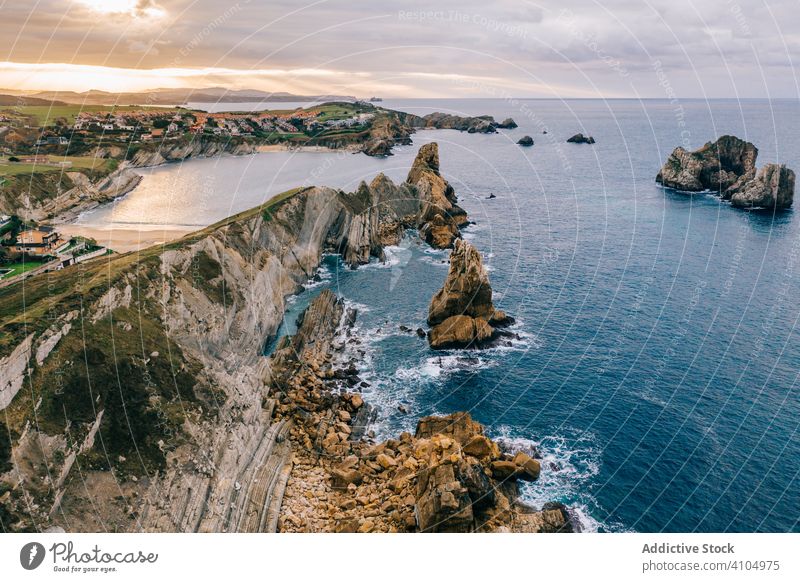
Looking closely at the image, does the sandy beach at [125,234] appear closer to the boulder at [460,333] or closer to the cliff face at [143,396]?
the cliff face at [143,396]

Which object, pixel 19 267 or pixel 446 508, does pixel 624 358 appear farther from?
pixel 19 267

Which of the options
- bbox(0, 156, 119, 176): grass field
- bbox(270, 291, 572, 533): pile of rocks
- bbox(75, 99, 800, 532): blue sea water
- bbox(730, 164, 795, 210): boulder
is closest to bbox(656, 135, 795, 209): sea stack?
bbox(730, 164, 795, 210): boulder

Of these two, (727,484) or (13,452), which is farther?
(727,484)

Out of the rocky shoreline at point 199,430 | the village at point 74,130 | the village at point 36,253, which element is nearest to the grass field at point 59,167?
the village at point 74,130

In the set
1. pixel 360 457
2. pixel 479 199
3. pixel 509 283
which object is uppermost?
pixel 479 199

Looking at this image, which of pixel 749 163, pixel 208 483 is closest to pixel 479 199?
pixel 749 163

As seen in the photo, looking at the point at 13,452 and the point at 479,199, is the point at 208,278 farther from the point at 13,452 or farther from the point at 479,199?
the point at 479,199

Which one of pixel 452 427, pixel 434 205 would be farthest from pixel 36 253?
pixel 434 205
